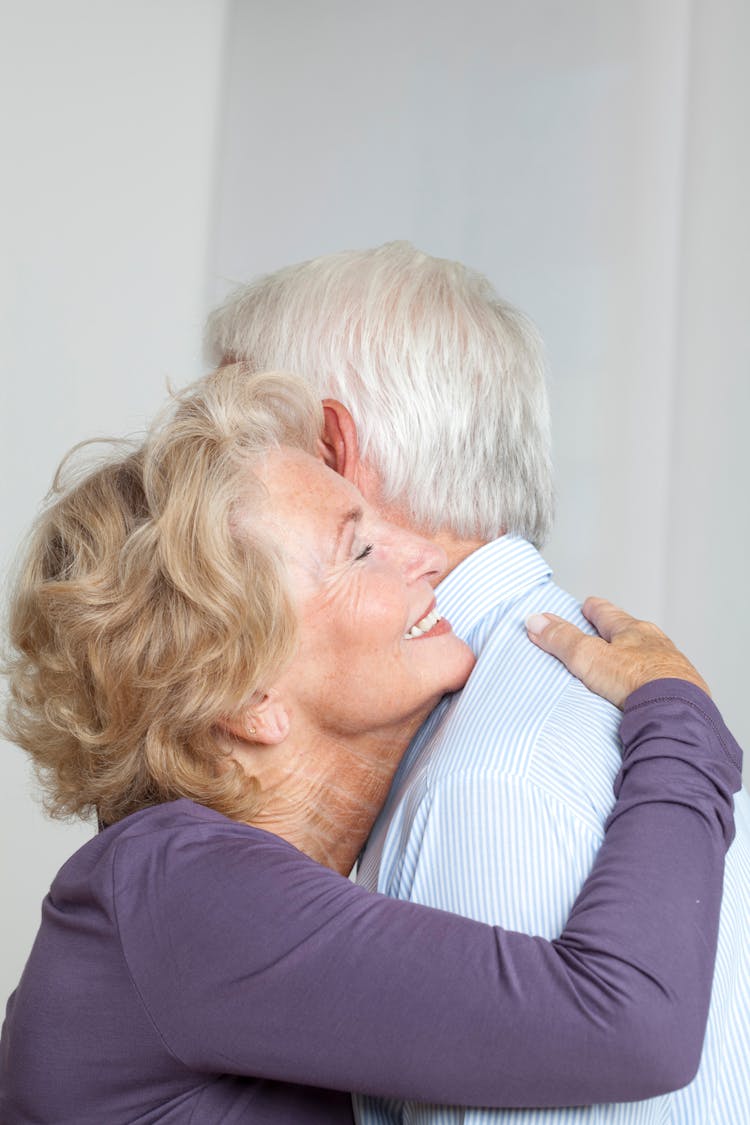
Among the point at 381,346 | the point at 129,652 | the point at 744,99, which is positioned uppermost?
the point at 744,99

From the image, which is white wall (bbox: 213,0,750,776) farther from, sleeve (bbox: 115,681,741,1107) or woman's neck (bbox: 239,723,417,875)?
sleeve (bbox: 115,681,741,1107)

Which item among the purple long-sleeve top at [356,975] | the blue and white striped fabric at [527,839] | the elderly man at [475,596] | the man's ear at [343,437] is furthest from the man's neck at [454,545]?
the purple long-sleeve top at [356,975]

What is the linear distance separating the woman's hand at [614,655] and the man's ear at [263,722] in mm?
251

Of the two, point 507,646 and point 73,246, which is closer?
point 507,646

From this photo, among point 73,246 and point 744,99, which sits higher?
point 744,99

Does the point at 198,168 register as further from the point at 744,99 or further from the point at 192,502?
the point at 192,502

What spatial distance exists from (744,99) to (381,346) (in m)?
2.03

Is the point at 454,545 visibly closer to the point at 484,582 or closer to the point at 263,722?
the point at 484,582

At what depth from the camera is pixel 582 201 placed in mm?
3346

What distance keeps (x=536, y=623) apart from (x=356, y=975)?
42 centimetres

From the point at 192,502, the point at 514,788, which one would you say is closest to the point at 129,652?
the point at 192,502

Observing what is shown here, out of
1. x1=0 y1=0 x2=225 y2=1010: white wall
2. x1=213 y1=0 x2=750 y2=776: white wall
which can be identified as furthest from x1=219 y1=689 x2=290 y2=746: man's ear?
x1=213 y1=0 x2=750 y2=776: white wall

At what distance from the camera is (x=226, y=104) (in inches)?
144

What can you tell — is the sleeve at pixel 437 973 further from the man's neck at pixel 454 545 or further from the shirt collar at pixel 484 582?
the man's neck at pixel 454 545
